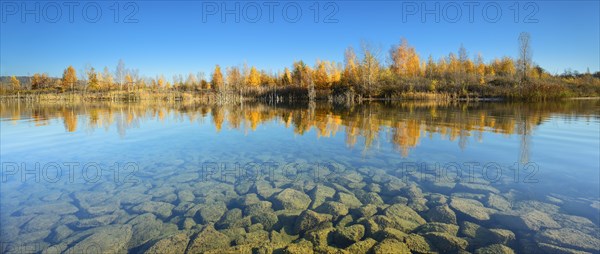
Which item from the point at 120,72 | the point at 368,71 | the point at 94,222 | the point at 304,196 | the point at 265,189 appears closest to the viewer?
the point at 94,222

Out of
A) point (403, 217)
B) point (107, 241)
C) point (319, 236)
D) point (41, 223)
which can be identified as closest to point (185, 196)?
point (107, 241)

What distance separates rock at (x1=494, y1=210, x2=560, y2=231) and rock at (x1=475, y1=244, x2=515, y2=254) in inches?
30.9

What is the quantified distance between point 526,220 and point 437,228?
141 centimetres

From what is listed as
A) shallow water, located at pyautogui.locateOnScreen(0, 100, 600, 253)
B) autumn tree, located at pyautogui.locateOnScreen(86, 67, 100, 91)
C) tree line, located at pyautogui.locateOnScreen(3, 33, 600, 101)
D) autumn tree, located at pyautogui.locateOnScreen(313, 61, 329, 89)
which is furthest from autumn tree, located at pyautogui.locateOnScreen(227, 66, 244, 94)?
shallow water, located at pyautogui.locateOnScreen(0, 100, 600, 253)

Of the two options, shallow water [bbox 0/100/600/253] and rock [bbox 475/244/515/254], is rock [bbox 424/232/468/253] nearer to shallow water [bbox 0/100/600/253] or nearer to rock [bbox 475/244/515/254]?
shallow water [bbox 0/100/600/253]

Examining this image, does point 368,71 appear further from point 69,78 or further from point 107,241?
point 69,78

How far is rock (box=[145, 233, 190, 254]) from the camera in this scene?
378 centimetres

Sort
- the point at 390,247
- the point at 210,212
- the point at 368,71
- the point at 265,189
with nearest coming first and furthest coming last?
Answer: the point at 390,247, the point at 210,212, the point at 265,189, the point at 368,71

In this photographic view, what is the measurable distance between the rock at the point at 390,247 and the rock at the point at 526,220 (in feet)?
5.96

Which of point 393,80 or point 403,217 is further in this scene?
point 393,80

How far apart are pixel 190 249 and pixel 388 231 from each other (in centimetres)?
Result: 254

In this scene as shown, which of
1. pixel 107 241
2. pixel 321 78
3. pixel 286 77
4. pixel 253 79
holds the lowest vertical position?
pixel 107 241

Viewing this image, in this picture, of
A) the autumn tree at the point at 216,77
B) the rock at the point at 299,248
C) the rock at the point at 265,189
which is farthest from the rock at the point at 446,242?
the autumn tree at the point at 216,77

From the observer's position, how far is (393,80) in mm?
55188
